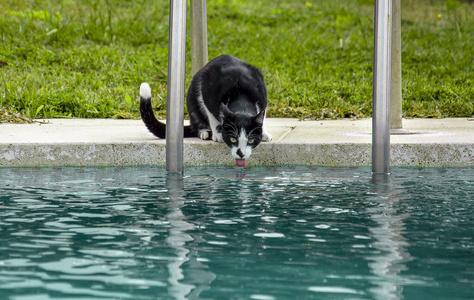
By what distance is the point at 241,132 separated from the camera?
451 cm

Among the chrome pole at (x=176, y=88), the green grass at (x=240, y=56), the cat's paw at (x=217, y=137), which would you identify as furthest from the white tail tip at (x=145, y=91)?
the green grass at (x=240, y=56)

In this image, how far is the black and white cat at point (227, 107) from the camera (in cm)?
456

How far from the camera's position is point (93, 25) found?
10.5 m

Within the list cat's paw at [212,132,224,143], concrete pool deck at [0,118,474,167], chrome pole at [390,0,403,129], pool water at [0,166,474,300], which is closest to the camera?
pool water at [0,166,474,300]

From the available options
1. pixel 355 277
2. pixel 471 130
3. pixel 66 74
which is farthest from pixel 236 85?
pixel 66 74

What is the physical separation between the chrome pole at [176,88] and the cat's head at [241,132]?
0.44 metres

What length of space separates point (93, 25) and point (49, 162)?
6.47m

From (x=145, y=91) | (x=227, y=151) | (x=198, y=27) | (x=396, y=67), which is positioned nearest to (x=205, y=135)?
(x=227, y=151)

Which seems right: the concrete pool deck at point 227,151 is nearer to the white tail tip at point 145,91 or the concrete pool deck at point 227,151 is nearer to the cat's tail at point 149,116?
the cat's tail at point 149,116

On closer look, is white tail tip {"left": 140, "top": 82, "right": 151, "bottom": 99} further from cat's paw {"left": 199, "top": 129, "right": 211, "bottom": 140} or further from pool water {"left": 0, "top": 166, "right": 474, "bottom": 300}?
pool water {"left": 0, "top": 166, "right": 474, "bottom": 300}

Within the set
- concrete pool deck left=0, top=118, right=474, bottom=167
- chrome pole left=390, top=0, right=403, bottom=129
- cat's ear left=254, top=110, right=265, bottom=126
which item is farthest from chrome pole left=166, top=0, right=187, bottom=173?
chrome pole left=390, top=0, right=403, bottom=129

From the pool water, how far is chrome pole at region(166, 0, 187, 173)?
7.9 inches

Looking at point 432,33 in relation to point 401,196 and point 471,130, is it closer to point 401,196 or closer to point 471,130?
point 471,130

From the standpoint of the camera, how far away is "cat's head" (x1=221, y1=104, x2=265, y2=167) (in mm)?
4461
